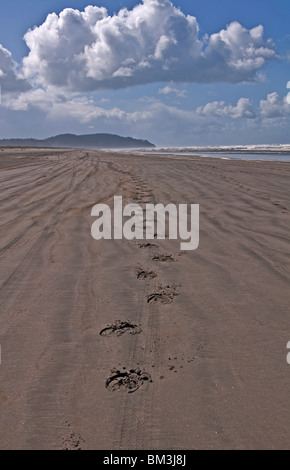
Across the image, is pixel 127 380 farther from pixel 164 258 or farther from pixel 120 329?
pixel 164 258

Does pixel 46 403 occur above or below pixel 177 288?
below

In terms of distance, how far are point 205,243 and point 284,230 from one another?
130 cm

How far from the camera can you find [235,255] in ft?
14.5

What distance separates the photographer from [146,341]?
266cm

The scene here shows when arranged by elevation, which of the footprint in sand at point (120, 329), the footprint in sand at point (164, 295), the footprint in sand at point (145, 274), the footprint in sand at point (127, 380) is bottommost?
the footprint in sand at point (127, 380)

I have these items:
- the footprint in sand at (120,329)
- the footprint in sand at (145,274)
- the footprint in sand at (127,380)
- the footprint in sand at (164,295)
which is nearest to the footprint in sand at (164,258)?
the footprint in sand at (145,274)

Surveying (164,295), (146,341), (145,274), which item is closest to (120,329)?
(146,341)

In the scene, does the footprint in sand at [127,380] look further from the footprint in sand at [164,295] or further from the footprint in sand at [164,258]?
the footprint in sand at [164,258]

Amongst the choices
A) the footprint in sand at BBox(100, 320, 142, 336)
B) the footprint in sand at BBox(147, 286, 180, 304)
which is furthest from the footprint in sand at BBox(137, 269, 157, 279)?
the footprint in sand at BBox(100, 320, 142, 336)

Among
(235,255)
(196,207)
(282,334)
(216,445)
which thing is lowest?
(216,445)

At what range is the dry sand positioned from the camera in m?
1.91

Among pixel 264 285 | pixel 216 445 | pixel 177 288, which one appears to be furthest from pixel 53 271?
pixel 216 445

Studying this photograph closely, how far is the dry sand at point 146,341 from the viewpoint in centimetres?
191

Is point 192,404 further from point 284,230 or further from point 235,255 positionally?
point 284,230
